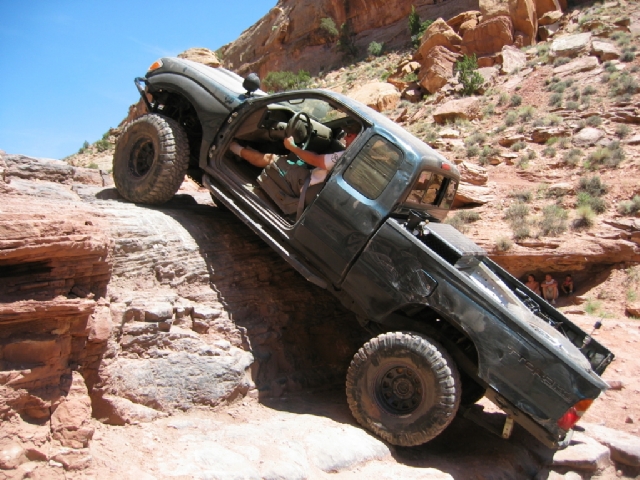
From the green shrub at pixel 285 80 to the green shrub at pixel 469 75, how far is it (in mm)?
12502

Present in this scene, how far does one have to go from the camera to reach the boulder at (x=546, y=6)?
26.8m

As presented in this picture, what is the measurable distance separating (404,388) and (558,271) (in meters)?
7.25

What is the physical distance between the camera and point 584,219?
35.4 feet

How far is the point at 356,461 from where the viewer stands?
12.5 ft

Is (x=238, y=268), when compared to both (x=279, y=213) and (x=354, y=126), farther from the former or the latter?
(x=354, y=126)

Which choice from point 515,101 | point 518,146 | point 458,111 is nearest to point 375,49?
point 458,111

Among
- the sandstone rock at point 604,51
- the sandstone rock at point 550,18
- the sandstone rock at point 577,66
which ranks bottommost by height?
the sandstone rock at point 577,66

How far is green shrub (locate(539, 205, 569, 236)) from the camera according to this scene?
10.7 m

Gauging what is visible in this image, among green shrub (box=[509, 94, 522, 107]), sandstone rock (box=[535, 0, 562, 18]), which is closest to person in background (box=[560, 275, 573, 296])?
green shrub (box=[509, 94, 522, 107])

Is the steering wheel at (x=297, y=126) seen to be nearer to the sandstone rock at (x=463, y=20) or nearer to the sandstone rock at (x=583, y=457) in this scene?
the sandstone rock at (x=583, y=457)

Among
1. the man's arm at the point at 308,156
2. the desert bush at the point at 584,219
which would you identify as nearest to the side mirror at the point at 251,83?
the man's arm at the point at 308,156

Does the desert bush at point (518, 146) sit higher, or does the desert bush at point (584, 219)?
the desert bush at point (518, 146)

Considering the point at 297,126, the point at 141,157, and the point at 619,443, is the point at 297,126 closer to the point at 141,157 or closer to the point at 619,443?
the point at 141,157

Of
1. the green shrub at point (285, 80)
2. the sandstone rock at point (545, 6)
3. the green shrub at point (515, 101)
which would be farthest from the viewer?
the green shrub at point (285, 80)
